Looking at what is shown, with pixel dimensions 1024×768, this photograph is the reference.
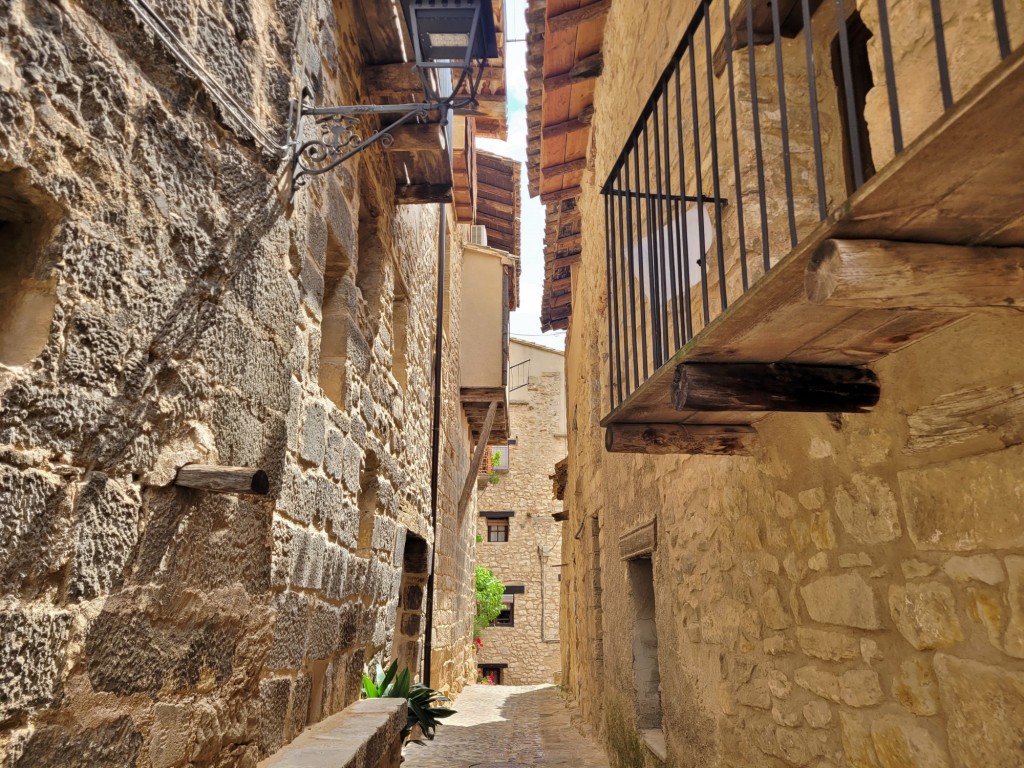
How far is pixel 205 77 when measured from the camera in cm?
220

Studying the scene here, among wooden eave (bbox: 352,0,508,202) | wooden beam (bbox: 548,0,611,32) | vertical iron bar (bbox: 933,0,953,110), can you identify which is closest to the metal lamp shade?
wooden eave (bbox: 352,0,508,202)

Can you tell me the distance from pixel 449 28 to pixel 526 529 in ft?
68.9

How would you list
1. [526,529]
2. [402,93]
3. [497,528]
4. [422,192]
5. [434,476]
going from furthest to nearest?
1. [497,528]
2. [526,529]
3. [434,476]
4. [422,192]
5. [402,93]

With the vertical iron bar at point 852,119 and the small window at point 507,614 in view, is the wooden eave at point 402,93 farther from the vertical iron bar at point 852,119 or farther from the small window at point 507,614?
the small window at point 507,614

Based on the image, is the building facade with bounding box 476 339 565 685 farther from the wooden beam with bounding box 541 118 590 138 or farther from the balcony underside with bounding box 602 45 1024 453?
the balcony underside with bounding box 602 45 1024 453

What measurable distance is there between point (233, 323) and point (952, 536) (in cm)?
198

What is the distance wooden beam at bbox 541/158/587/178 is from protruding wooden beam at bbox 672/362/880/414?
6.07m

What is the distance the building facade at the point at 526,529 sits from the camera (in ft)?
74.3

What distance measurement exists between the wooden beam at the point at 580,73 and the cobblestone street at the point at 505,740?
5.43m

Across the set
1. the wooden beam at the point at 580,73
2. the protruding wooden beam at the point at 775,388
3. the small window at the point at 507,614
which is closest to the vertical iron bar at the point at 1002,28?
the protruding wooden beam at the point at 775,388

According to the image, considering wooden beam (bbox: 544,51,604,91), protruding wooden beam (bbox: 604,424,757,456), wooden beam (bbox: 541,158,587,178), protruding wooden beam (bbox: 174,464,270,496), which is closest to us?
protruding wooden beam (bbox: 174,464,270,496)

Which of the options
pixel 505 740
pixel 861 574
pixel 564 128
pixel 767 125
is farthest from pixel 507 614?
Result: pixel 861 574

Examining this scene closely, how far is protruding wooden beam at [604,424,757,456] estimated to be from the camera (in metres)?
2.87

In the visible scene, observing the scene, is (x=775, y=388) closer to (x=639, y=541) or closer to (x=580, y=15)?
(x=639, y=541)
